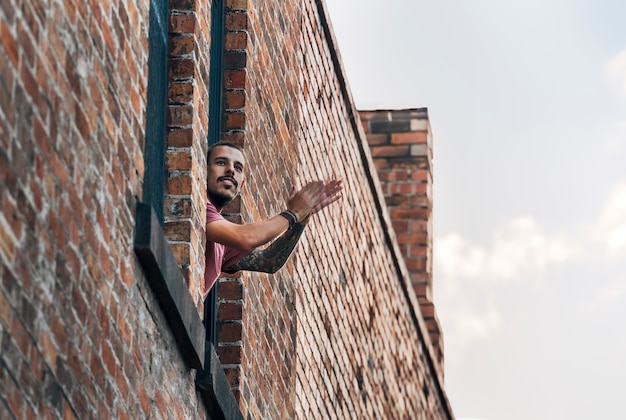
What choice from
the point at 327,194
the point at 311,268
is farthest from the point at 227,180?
the point at 311,268

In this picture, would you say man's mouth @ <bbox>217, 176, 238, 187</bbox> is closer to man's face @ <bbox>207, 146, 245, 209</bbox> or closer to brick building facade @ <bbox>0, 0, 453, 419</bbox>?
man's face @ <bbox>207, 146, 245, 209</bbox>

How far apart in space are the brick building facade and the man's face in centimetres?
26

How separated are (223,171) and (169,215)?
631 mm

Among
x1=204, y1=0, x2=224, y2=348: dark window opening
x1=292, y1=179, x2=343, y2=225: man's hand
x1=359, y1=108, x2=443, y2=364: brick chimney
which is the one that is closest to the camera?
x1=292, y1=179, x2=343, y2=225: man's hand

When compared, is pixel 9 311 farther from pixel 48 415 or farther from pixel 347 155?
pixel 347 155

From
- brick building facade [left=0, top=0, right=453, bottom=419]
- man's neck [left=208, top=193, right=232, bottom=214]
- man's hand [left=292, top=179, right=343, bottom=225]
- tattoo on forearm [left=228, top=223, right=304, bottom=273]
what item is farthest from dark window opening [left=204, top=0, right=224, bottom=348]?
man's hand [left=292, top=179, right=343, bottom=225]

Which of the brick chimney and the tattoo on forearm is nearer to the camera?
the tattoo on forearm

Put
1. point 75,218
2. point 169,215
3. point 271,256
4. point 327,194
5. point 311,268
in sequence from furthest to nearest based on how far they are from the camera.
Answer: point 311,268 < point 271,256 < point 327,194 < point 169,215 < point 75,218

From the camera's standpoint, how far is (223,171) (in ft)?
26.2

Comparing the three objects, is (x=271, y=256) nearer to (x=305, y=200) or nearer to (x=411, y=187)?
(x=305, y=200)

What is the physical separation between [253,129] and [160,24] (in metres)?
2.18

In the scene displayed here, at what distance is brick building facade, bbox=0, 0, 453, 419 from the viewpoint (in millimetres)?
5176

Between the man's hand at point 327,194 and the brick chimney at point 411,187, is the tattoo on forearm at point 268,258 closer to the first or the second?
the man's hand at point 327,194

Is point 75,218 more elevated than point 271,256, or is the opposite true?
point 271,256
